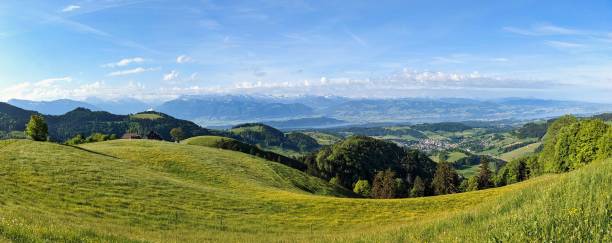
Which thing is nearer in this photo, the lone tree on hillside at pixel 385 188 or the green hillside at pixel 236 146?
the lone tree on hillside at pixel 385 188

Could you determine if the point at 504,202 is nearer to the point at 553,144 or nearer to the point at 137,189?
the point at 137,189

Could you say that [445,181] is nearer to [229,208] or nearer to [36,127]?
[229,208]

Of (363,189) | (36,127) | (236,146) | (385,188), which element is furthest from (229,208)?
(236,146)

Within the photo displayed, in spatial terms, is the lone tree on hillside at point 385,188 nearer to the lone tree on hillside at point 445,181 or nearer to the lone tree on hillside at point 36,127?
the lone tree on hillside at point 445,181

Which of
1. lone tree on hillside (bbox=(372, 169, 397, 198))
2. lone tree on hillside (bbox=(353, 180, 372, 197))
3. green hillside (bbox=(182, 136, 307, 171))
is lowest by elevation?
lone tree on hillside (bbox=(353, 180, 372, 197))

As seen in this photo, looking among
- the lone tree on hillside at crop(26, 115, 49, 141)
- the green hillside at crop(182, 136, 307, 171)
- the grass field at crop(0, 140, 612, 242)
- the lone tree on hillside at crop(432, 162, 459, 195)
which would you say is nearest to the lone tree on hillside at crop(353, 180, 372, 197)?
the lone tree on hillside at crop(432, 162, 459, 195)

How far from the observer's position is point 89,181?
3909cm

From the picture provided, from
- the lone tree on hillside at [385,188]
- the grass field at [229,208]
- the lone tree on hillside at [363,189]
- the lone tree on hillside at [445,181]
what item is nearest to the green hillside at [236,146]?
the lone tree on hillside at [363,189]

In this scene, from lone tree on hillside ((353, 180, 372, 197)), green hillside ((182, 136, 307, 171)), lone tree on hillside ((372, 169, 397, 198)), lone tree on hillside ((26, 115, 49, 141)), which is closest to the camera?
lone tree on hillside ((26, 115, 49, 141))

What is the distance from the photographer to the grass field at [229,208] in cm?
851

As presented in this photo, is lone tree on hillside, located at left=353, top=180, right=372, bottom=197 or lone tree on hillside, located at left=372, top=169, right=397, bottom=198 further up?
lone tree on hillside, located at left=372, top=169, right=397, bottom=198

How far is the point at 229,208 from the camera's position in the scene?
1507 inches

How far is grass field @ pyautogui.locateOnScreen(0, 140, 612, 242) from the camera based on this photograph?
27.9ft

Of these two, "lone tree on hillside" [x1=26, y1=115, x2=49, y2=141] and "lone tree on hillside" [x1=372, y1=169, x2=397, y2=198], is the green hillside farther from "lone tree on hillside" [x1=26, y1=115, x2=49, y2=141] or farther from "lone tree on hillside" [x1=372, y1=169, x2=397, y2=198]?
"lone tree on hillside" [x1=26, y1=115, x2=49, y2=141]
